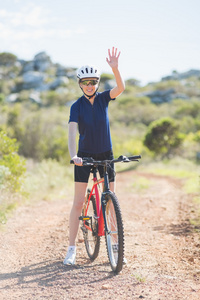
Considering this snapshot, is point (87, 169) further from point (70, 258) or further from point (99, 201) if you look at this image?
point (70, 258)

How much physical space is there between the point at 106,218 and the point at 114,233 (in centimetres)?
18

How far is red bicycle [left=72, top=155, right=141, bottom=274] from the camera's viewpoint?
11.9 feet

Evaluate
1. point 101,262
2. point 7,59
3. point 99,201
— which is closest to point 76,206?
point 99,201

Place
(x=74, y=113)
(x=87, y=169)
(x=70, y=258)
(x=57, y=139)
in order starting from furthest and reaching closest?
(x=57, y=139) < (x=70, y=258) < (x=87, y=169) < (x=74, y=113)

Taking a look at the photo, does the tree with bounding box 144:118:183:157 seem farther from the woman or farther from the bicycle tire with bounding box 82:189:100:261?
the woman

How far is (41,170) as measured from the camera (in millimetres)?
12133

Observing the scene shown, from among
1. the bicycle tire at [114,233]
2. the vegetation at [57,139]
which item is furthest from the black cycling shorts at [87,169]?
the vegetation at [57,139]

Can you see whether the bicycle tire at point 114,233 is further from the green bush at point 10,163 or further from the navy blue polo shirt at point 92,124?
the green bush at point 10,163

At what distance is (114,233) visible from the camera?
3803 millimetres

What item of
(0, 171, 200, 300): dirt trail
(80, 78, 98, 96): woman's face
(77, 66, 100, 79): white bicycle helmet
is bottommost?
(0, 171, 200, 300): dirt trail

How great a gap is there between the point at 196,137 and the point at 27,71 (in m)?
78.8

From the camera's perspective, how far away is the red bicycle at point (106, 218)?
3.63m

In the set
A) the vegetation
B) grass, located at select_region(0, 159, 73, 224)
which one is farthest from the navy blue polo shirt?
the vegetation

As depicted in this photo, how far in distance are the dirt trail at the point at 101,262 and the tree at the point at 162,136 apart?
19.0 m
